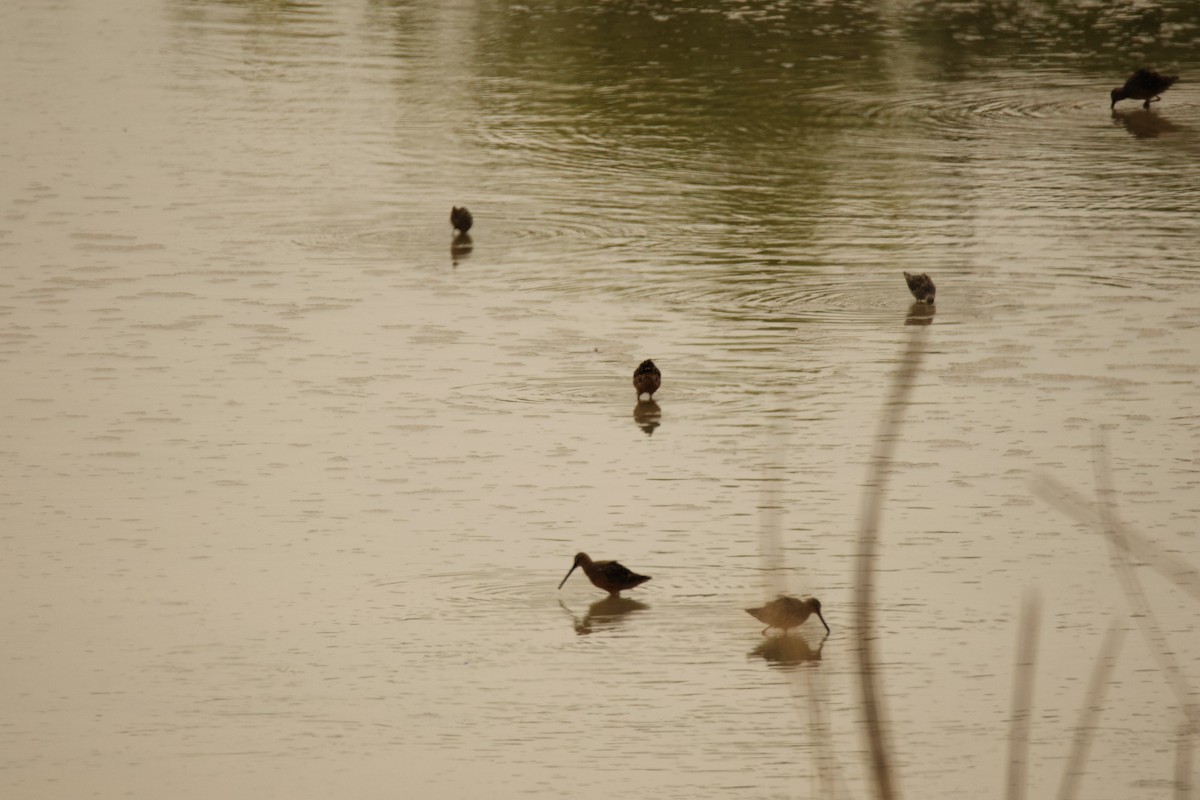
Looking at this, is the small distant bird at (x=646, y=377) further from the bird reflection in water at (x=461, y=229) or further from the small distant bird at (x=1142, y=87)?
the small distant bird at (x=1142, y=87)

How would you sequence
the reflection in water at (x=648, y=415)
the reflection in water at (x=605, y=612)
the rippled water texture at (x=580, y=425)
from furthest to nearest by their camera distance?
1. the reflection in water at (x=648, y=415)
2. the reflection in water at (x=605, y=612)
3. the rippled water texture at (x=580, y=425)

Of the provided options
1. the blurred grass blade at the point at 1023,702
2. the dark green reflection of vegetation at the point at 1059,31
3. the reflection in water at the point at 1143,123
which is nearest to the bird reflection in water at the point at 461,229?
the reflection in water at the point at 1143,123

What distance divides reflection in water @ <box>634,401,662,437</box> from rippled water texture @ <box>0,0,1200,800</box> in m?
0.02

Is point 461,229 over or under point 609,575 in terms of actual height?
under

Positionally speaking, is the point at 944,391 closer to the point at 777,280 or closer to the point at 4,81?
the point at 777,280

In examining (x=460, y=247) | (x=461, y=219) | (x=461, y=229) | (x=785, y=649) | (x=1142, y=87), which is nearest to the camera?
(x=785, y=649)

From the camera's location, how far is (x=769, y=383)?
12.4m

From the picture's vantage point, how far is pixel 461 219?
16.0 m

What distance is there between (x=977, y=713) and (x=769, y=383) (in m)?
4.74

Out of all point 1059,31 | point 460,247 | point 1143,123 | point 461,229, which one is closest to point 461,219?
point 461,229

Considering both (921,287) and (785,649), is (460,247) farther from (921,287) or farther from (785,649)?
(785,649)

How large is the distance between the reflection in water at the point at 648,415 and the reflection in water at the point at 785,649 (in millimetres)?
3007

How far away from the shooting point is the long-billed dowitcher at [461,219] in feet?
52.6

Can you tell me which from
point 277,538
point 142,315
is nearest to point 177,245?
point 142,315
